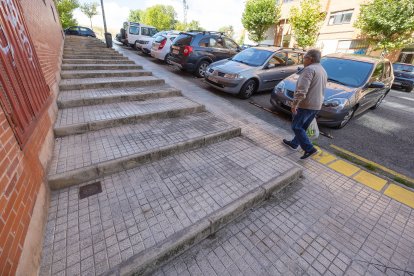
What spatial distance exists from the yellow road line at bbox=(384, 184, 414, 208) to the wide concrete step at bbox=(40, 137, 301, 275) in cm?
149

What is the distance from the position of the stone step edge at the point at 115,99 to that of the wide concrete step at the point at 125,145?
1216 mm

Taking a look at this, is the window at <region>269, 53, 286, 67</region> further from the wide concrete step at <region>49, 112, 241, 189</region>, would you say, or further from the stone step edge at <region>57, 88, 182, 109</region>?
the wide concrete step at <region>49, 112, 241, 189</region>

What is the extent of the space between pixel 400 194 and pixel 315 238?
82.0 inches

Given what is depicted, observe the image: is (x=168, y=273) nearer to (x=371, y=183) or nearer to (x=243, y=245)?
(x=243, y=245)

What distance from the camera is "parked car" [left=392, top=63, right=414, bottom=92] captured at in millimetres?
11688

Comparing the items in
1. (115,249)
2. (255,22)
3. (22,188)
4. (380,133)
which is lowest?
(380,133)

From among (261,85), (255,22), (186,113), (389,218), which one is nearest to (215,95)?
(261,85)

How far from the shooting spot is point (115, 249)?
1845mm

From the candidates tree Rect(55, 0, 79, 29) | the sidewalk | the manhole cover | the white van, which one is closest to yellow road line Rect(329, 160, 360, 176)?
the sidewalk

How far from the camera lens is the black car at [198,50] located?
28.8ft

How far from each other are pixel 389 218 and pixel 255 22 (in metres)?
31.4

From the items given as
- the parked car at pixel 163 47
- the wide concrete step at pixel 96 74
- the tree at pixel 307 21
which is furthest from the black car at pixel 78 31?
the tree at pixel 307 21

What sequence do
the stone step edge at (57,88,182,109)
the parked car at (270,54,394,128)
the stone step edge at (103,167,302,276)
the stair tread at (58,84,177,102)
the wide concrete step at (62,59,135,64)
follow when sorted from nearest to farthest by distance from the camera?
1. the stone step edge at (103,167,302,276)
2. the stone step edge at (57,88,182,109)
3. the stair tread at (58,84,177,102)
4. the parked car at (270,54,394,128)
5. the wide concrete step at (62,59,135,64)

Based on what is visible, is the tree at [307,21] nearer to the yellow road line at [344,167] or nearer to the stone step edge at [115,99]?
the stone step edge at [115,99]
